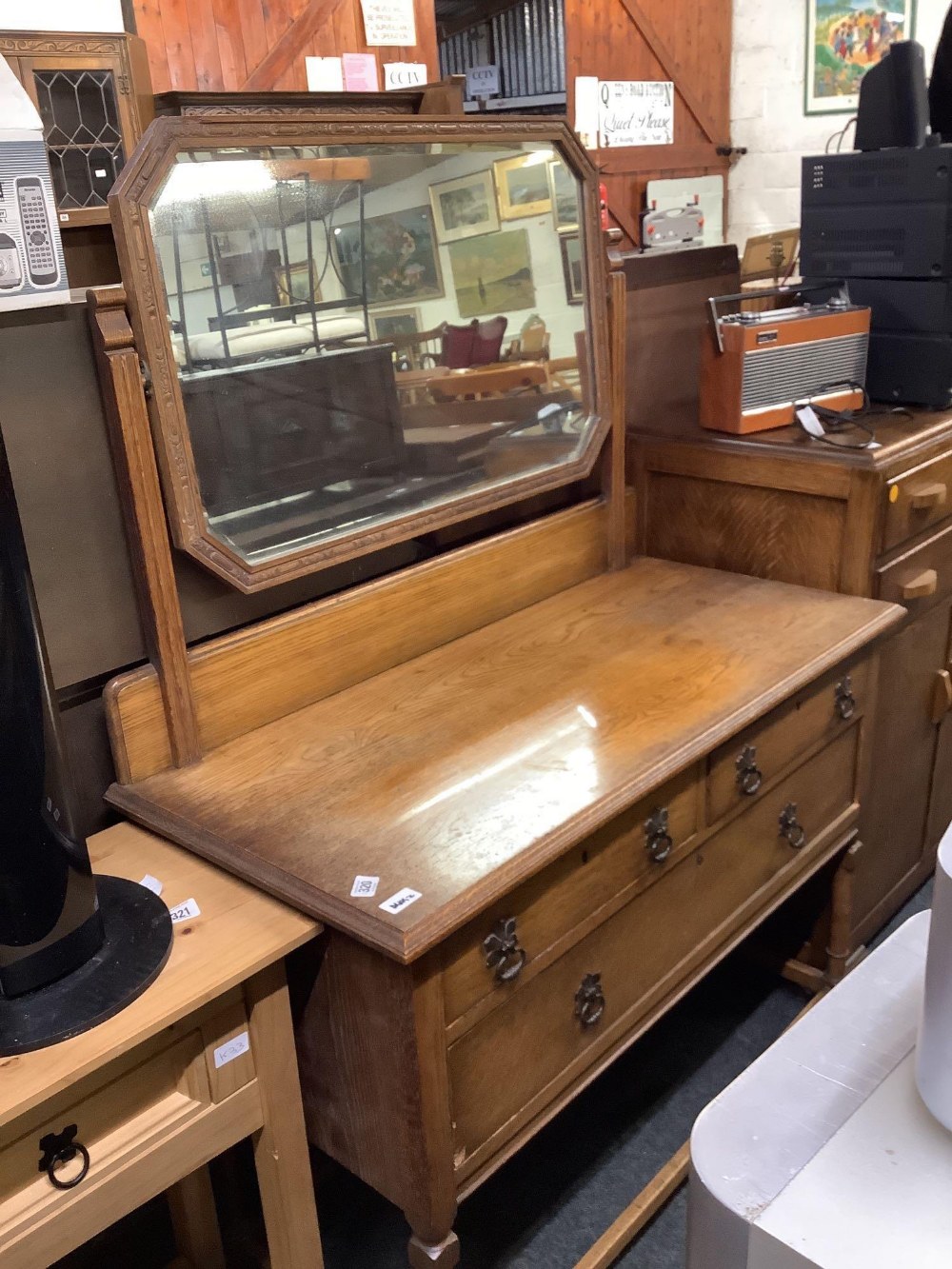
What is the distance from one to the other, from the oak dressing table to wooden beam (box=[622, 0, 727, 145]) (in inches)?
164

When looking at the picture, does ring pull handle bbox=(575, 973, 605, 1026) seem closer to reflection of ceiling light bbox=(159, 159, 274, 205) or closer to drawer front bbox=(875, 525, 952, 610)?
drawer front bbox=(875, 525, 952, 610)

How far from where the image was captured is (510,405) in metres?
1.55

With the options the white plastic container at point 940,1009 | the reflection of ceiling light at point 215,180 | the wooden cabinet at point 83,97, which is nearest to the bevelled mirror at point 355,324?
the reflection of ceiling light at point 215,180

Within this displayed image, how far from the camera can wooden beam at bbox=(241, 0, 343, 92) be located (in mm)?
3717

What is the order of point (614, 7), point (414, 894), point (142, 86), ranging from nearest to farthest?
point (414, 894) < point (142, 86) < point (614, 7)

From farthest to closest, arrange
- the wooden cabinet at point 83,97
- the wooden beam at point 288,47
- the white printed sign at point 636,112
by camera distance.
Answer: the white printed sign at point 636,112
the wooden beam at point 288,47
the wooden cabinet at point 83,97

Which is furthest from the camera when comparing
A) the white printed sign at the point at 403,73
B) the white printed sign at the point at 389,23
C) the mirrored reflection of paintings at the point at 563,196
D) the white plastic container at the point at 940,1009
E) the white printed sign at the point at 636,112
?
the white printed sign at the point at 636,112

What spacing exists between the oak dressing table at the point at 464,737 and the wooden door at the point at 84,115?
199 centimetres

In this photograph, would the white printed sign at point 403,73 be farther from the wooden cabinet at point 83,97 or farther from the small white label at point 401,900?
the small white label at point 401,900

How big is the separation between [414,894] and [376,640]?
50cm

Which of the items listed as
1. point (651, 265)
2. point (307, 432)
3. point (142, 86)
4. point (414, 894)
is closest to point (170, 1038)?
point (414, 894)

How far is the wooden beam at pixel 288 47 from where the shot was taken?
12.2ft

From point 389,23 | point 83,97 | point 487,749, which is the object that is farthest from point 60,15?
point 487,749

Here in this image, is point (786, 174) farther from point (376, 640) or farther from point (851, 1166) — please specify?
point (851, 1166)
